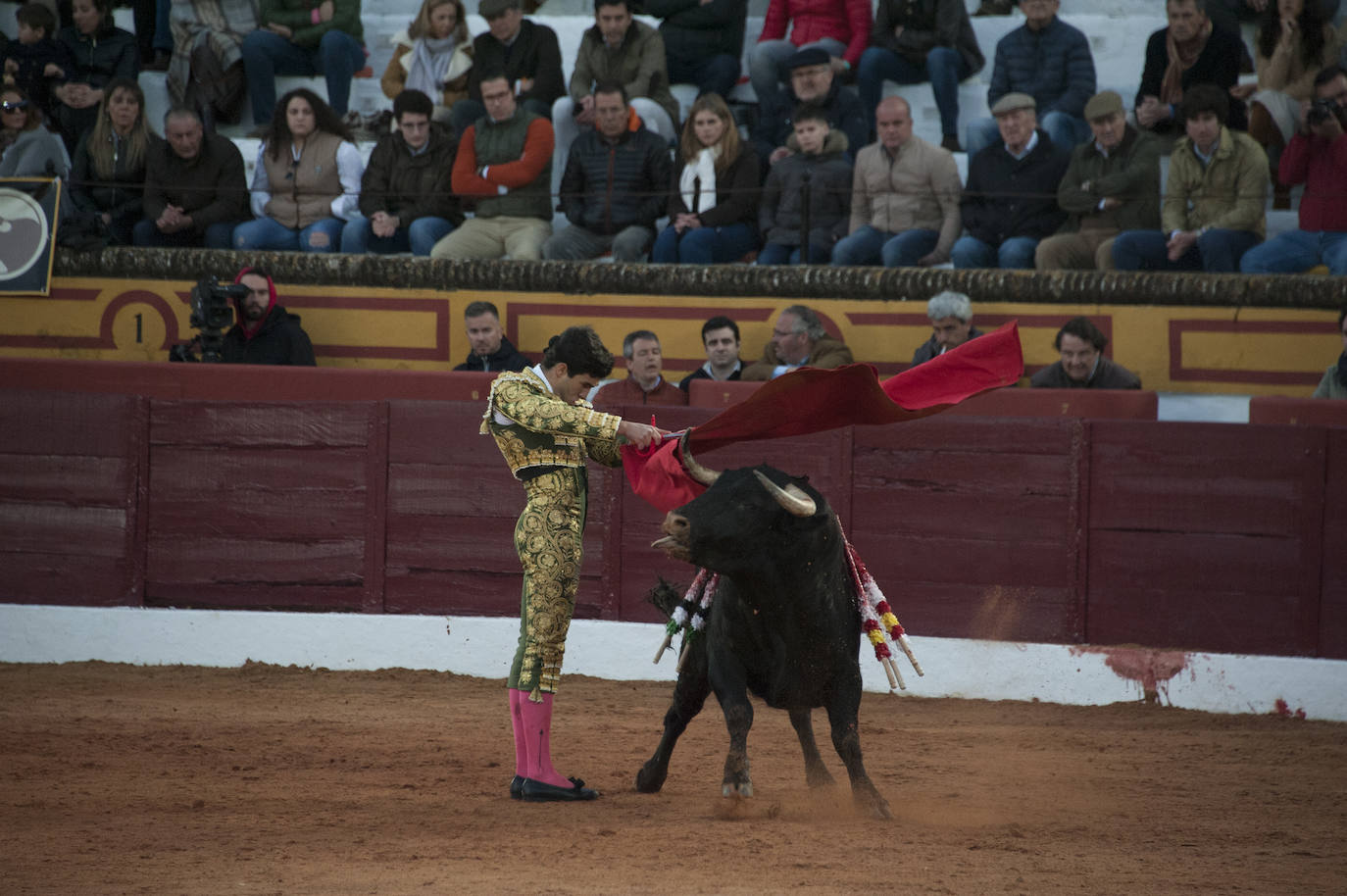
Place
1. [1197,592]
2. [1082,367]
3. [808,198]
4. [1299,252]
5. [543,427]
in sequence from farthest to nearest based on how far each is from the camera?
[808,198] → [1299,252] → [1082,367] → [1197,592] → [543,427]

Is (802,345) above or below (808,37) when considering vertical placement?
Result: below

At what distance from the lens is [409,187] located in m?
8.70

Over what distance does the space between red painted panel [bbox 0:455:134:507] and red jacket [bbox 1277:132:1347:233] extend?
19.1ft

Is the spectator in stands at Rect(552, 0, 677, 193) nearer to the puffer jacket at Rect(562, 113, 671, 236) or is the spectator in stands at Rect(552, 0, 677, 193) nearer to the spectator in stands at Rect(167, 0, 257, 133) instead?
the puffer jacket at Rect(562, 113, 671, 236)

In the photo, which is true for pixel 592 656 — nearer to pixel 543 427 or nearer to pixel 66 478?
pixel 66 478

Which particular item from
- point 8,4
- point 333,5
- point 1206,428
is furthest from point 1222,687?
point 8,4

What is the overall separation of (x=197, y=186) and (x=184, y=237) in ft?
1.10

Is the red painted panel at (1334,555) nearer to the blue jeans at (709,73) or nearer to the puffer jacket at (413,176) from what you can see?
the blue jeans at (709,73)

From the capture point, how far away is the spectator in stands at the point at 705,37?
9.08 meters

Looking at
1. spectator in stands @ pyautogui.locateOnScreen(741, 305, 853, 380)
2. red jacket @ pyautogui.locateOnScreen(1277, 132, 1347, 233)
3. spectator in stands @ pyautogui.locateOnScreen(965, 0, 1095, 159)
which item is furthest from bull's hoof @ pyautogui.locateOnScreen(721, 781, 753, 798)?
spectator in stands @ pyautogui.locateOnScreen(965, 0, 1095, 159)

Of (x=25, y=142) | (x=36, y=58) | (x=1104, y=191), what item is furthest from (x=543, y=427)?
(x=36, y=58)

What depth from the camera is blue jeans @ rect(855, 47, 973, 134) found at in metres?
8.78

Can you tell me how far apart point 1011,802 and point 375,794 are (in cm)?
195

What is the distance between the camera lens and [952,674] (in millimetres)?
6961
